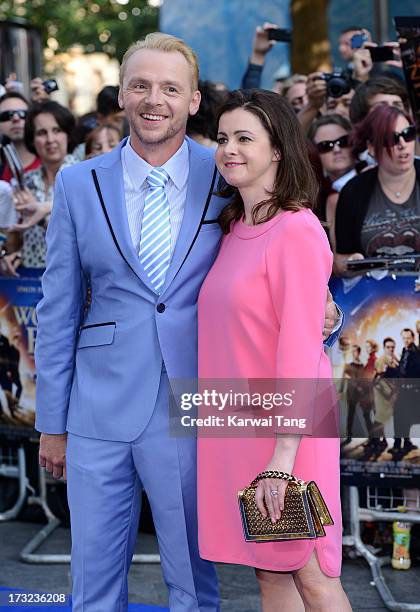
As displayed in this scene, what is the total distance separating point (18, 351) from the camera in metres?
5.82

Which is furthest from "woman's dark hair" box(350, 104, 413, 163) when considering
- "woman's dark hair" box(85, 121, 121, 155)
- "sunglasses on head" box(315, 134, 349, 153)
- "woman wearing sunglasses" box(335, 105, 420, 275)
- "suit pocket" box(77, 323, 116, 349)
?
"suit pocket" box(77, 323, 116, 349)

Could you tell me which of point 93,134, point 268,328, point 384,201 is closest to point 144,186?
point 268,328

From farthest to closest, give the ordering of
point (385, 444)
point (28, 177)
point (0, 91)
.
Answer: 1. point (0, 91)
2. point (28, 177)
3. point (385, 444)

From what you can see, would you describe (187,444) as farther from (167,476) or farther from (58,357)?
(58,357)

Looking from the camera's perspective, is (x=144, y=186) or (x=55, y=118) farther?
(x=55, y=118)

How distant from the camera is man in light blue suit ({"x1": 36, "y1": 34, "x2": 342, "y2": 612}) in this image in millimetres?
3490

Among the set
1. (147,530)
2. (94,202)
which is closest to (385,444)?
(147,530)

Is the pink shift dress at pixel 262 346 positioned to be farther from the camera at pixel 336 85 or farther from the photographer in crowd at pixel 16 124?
the photographer in crowd at pixel 16 124

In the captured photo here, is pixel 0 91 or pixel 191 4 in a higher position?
pixel 191 4

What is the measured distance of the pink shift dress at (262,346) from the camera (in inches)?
125

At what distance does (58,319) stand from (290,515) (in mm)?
996

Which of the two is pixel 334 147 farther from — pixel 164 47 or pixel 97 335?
pixel 97 335

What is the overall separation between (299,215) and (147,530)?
3155mm

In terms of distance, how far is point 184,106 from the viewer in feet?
11.6
